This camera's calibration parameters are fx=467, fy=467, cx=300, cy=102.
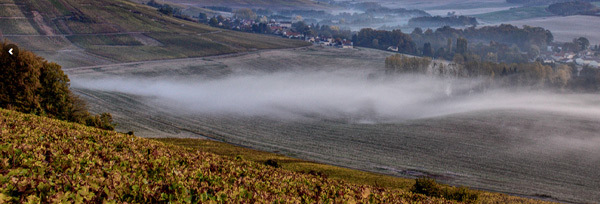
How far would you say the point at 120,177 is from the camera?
599 inches

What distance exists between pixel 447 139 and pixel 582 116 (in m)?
43.4

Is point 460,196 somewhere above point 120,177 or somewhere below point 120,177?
below

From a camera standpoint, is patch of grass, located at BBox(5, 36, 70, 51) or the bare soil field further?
patch of grass, located at BBox(5, 36, 70, 51)

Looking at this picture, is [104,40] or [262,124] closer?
[262,124]

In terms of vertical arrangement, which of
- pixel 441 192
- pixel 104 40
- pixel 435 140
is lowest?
pixel 435 140

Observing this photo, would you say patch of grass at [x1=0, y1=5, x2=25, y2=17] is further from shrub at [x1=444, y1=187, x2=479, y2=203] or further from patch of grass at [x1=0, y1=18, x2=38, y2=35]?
shrub at [x1=444, y1=187, x2=479, y2=203]

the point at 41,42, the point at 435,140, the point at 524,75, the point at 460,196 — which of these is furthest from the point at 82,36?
the point at 460,196

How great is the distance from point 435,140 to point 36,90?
6637cm

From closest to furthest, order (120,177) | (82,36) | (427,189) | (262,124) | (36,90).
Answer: (120,177) < (427,189) < (36,90) < (262,124) < (82,36)

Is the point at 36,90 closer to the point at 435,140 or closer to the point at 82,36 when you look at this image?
the point at 435,140

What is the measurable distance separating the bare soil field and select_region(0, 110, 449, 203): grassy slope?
44.9 m

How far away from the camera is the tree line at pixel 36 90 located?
178 feet

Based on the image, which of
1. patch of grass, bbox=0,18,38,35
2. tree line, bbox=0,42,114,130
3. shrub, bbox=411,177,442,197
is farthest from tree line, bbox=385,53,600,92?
patch of grass, bbox=0,18,38,35

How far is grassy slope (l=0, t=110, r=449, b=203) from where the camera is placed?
42.4 ft
